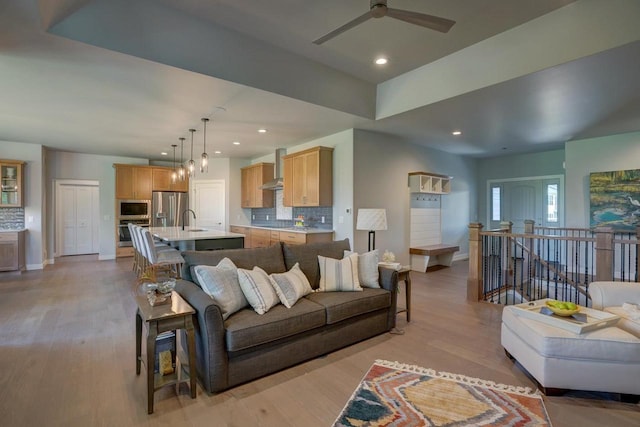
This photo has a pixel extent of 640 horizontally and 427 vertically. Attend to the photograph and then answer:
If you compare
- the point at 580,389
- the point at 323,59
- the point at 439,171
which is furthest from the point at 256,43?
the point at 439,171

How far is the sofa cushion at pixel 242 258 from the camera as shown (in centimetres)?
274

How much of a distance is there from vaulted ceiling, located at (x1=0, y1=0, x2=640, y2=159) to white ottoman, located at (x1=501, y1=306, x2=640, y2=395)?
8.47ft

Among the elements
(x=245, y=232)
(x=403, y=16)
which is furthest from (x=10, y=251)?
(x=403, y=16)

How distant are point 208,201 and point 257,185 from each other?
5.78ft

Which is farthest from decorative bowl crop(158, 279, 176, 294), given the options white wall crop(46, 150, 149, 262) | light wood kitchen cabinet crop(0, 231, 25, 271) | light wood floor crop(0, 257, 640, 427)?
white wall crop(46, 150, 149, 262)

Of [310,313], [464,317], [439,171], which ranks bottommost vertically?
→ [464,317]

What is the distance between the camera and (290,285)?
2.78 meters

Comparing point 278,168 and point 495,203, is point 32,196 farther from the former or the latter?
point 495,203

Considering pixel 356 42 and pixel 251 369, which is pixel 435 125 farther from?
pixel 251 369

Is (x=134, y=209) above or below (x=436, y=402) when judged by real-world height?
above

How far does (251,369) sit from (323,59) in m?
3.66

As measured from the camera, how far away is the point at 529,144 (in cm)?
700

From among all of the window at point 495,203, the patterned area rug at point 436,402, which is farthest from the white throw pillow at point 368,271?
the window at point 495,203

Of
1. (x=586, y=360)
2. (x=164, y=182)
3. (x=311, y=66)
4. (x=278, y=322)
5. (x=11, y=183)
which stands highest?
(x=311, y=66)
